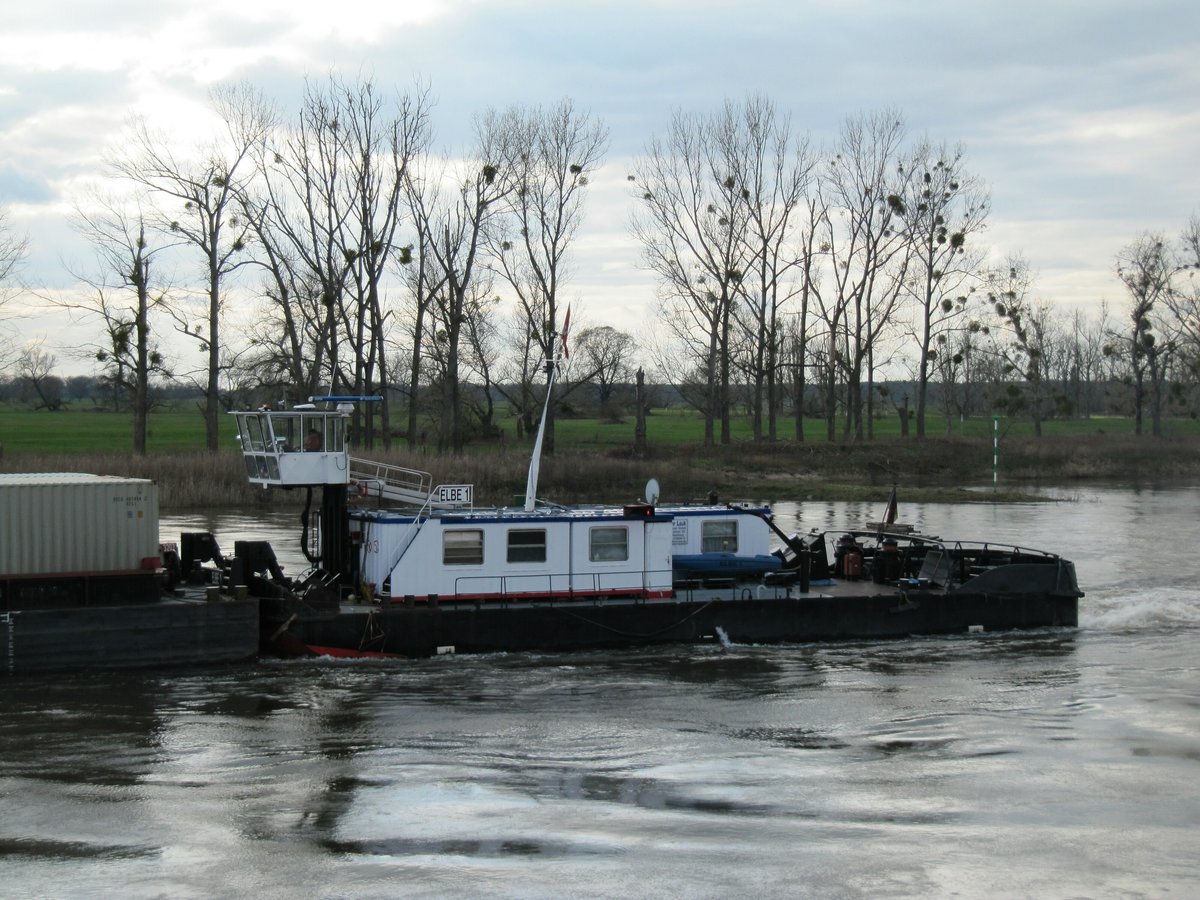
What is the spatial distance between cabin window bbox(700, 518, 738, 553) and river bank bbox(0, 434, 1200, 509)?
17.8 m

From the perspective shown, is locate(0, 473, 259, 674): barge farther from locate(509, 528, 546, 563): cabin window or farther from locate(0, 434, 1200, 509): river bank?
locate(0, 434, 1200, 509): river bank

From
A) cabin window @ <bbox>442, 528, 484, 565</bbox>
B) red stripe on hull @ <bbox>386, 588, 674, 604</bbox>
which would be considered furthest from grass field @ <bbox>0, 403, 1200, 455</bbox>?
cabin window @ <bbox>442, 528, 484, 565</bbox>

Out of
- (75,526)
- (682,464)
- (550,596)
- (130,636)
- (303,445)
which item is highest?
(303,445)

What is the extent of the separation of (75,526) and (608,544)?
8502 mm

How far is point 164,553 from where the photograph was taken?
21.4 meters

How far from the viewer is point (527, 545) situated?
2050 centimetres

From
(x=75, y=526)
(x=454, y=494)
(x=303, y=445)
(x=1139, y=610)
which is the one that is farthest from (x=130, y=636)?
(x=1139, y=610)

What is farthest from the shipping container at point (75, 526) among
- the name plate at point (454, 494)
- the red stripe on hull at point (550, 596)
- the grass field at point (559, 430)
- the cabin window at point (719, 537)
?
the grass field at point (559, 430)

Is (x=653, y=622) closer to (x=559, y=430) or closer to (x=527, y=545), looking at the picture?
(x=527, y=545)

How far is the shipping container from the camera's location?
17766mm

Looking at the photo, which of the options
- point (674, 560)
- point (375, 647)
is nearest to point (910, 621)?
point (674, 560)

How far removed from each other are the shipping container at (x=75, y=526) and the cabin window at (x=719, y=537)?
961 centimetres

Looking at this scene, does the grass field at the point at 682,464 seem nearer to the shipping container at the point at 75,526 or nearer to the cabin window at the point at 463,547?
the cabin window at the point at 463,547

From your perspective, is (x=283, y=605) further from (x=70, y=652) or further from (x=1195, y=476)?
(x=1195, y=476)
